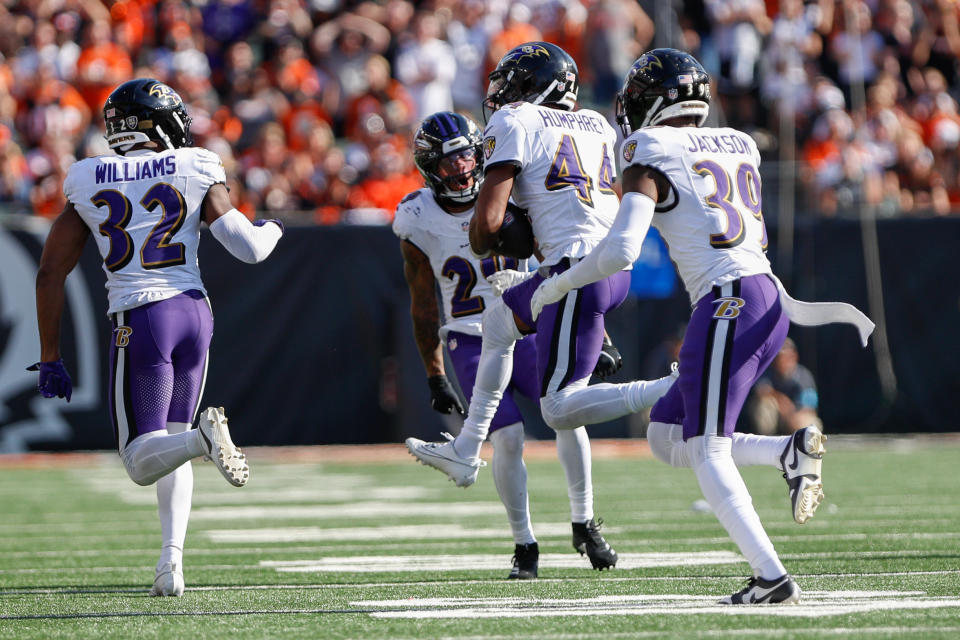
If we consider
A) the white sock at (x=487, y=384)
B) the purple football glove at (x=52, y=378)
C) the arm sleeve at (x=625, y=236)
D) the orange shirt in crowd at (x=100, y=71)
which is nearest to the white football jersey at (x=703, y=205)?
the arm sleeve at (x=625, y=236)

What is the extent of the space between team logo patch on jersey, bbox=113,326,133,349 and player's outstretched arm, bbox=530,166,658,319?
158 centimetres

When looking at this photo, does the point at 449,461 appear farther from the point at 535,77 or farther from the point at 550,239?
the point at 535,77

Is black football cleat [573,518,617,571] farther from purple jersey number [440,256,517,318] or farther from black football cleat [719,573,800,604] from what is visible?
black football cleat [719,573,800,604]

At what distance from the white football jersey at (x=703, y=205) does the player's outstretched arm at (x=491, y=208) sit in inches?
30.9

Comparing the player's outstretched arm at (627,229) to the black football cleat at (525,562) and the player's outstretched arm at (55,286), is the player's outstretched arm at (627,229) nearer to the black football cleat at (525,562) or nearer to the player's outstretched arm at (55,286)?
the black football cleat at (525,562)

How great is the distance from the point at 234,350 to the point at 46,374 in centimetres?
730

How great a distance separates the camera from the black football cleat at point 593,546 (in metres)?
5.58

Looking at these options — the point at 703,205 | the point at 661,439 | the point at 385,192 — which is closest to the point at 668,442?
the point at 661,439

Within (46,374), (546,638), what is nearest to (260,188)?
(46,374)

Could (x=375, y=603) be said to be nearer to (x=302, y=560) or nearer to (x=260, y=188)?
(x=302, y=560)

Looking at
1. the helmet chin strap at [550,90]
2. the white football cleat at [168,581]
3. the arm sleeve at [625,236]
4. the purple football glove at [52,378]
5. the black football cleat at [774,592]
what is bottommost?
the white football cleat at [168,581]

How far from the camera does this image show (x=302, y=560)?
6168 millimetres

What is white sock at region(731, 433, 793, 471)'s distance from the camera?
4.29 metres

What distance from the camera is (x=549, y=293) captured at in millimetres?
4688
